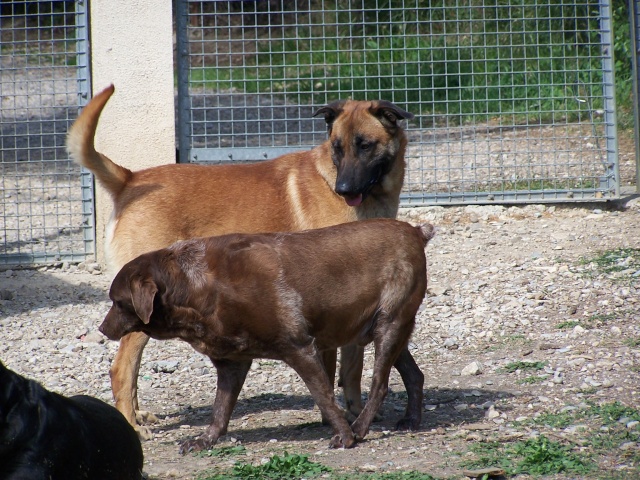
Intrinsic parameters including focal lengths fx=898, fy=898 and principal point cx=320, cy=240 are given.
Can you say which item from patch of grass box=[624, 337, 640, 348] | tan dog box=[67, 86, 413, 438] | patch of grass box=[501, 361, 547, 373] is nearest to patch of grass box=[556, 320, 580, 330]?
patch of grass box=[624, 337, 640, 348]

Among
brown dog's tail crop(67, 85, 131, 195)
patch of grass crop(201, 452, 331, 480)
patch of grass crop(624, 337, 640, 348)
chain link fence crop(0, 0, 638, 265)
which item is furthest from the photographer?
chain link fence crop(0, 0, 638, 265)

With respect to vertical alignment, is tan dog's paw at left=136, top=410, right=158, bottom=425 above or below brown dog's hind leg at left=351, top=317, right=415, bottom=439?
below

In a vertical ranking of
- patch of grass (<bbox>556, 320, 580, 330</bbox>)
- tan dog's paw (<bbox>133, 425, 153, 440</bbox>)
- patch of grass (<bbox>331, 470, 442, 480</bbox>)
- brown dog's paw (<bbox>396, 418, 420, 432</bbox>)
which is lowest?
tan dog's paw (<bbox>133, 425, 153, 440</bbox>)

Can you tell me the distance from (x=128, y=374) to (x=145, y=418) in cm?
28

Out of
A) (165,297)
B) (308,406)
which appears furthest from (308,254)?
(308,406)

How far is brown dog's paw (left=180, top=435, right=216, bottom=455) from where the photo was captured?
4719 mm

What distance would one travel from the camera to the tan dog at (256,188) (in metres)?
5.59

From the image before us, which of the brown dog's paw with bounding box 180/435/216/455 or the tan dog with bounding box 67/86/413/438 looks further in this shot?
the tan dog with bounding box 67/86/413/438

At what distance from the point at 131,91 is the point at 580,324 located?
4600 millimetres

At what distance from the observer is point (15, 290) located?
8.12 meters

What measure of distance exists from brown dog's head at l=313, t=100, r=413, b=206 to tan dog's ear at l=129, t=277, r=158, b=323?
5.71 feet

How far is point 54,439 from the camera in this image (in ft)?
10.8

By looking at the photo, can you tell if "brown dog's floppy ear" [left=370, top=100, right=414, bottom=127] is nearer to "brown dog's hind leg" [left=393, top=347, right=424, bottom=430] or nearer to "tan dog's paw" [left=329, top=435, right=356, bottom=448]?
"brown dog's hind leg" [left=393, top=347, right=424, bottom=430]

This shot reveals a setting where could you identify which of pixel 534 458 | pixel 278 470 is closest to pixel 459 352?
pixel 534 458
